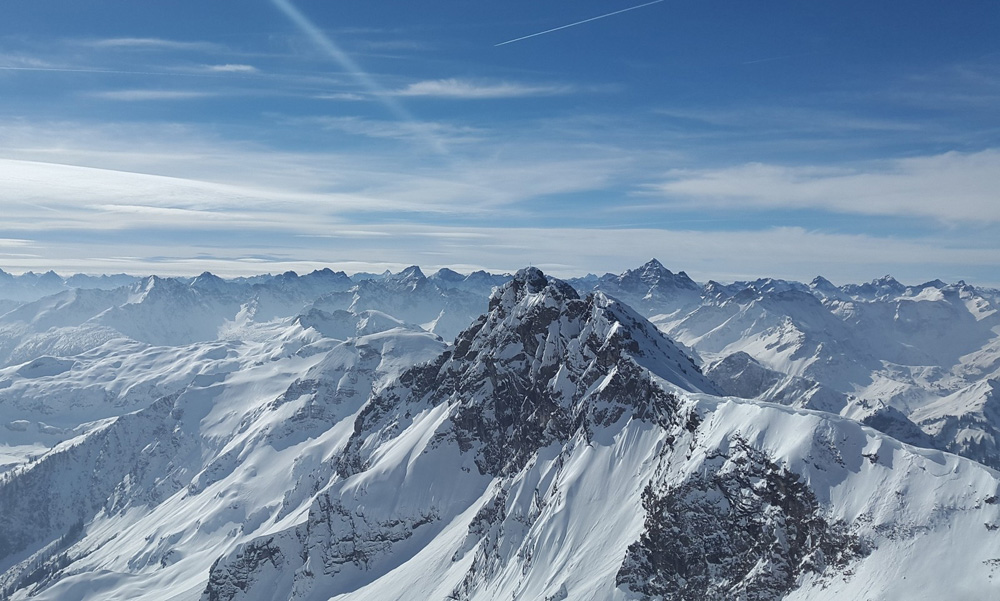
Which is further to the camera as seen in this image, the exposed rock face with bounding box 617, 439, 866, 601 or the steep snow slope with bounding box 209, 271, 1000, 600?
the exposed rock face with bounding box 617, 439, 866, 601

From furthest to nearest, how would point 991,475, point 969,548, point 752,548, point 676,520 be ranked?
point 676,520
point 752,548
point 991,475
point 969,548

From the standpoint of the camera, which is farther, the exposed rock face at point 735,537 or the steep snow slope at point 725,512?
the exposed rock face at point 735,537

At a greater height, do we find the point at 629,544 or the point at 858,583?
the point at 858,583

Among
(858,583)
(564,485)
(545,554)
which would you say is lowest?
(545,554)

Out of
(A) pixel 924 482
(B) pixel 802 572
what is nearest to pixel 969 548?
(A) pixel 924 482

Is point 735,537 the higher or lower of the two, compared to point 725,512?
lower

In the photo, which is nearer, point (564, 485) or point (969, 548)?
point (969, 548)

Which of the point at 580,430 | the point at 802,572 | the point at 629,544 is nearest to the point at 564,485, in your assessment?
the point at 580,430

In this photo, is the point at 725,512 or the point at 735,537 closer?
the point at 735,537

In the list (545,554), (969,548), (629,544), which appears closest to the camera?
(969,548)

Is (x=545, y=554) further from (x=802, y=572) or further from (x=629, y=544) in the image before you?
(x=802, y=572)
